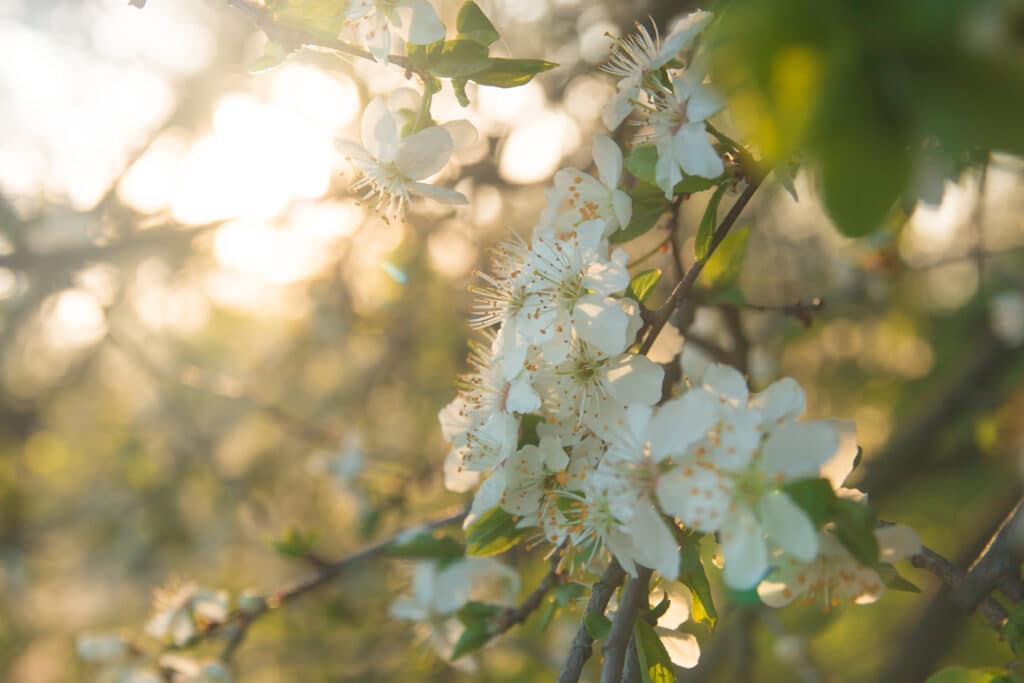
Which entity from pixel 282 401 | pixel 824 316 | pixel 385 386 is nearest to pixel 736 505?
pixel 824 316

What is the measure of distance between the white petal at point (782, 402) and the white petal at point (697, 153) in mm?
290

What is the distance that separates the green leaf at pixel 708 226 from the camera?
3.88ft

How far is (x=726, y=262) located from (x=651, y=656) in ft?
2.27

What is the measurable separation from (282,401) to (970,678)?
12.4ft

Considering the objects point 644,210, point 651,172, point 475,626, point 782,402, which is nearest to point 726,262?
point 644,210

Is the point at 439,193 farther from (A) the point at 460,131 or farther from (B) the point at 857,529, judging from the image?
(B) the point at 857,529

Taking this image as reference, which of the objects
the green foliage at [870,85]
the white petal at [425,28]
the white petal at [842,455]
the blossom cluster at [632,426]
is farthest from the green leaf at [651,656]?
the white petal at [425,28]

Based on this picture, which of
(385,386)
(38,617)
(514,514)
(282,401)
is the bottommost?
(38,617)

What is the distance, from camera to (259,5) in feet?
4.33

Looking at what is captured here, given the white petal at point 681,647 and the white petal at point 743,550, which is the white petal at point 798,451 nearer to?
the white petal at point 743,550

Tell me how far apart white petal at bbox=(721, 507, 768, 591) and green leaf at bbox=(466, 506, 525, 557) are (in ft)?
1.32

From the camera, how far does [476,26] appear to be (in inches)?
49.9

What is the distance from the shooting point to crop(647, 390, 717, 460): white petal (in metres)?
1.01

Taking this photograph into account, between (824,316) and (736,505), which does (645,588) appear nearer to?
(736,505)
